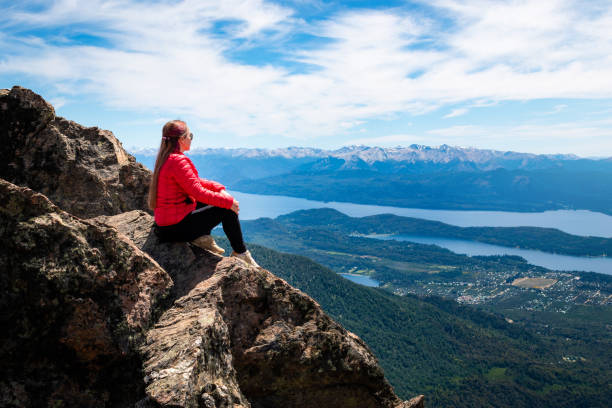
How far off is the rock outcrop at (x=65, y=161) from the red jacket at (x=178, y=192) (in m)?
3.42

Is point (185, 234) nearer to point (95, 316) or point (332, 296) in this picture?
point (95, 316)

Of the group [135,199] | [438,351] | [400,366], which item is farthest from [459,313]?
[135,199]

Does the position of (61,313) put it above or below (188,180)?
below

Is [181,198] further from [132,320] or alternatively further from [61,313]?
[61,313]

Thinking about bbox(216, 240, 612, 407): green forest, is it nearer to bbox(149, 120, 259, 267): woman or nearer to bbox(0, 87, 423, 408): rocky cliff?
bbox(0, 87, 423, 408): rocky cliff

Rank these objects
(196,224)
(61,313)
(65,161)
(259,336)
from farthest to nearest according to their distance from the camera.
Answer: (65,161)
(196,224)
(259,336)
(61,313)

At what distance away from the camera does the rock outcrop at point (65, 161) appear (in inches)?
311

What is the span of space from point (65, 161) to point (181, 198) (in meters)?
4.09

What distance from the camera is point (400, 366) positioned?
117 metres

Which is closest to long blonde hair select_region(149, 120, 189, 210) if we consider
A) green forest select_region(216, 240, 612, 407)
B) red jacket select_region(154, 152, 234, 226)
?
red jacket select_region(154, 152, 234, 226)

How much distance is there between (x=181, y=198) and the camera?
23.3 feet

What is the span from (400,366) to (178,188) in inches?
4874

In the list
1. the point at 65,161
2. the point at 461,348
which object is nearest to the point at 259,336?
the point at 65,161

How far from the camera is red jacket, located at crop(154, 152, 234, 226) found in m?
6.85
